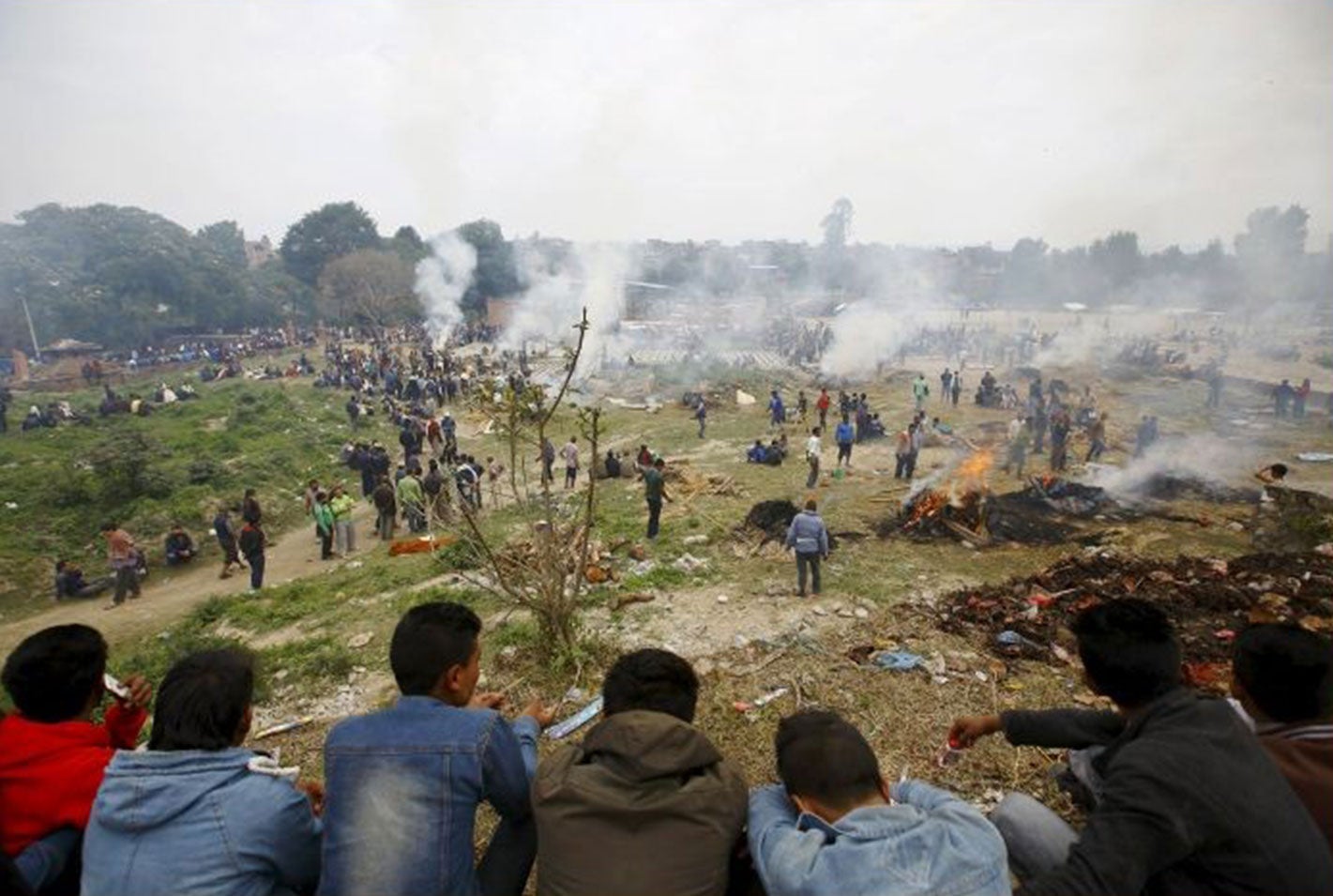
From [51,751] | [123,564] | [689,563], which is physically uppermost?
[51,751]

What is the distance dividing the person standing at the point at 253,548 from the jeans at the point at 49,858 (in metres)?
9.46

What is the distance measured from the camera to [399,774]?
2.19 metres

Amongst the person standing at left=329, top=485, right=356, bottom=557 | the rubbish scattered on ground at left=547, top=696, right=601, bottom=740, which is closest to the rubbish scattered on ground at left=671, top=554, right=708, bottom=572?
the rubbish scattered on ground at left=547, top=696, right=601, bottom=740

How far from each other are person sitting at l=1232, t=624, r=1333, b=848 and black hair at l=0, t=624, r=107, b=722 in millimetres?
3816

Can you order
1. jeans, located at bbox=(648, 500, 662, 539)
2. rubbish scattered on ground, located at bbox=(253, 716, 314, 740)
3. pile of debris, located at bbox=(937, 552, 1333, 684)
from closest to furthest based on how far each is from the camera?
rubbish scattered on ground, located at bbox=(253, 716, 314, 740) < pile of debris, located at bbox=(937, 552, 1333, 684) < jeans, located at bbox=(648, 500, 662, 539)

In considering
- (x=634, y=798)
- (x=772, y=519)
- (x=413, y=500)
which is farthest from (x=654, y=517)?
(x=634, y=798)

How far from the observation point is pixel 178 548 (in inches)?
501

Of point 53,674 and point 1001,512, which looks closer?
point 53,674

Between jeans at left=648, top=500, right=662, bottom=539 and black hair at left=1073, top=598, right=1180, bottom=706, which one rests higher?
black hair at left=1073, top=598, right=1180, bottom=706

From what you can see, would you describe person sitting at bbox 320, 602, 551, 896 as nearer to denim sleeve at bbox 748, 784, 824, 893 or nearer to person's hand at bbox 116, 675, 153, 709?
denim sleeve at bbox 748, 784, 824, 893

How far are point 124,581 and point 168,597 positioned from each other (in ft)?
2.17

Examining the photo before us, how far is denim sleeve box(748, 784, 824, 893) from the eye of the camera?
1844mm

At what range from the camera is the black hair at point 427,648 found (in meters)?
2.45

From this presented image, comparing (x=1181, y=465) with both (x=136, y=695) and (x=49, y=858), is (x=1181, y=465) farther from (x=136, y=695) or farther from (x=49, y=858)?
(x=49, y=858)
